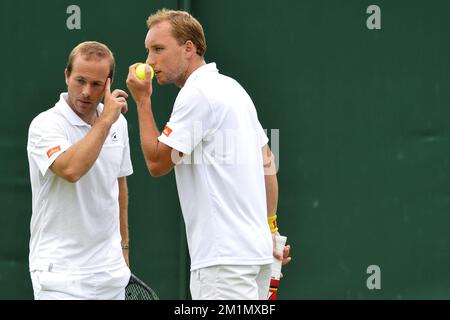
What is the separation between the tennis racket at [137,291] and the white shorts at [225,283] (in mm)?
726

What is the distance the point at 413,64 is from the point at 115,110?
242 cm

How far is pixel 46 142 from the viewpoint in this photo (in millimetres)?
4512

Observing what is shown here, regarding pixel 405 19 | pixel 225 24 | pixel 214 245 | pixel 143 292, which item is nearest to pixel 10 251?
pixel 143 292

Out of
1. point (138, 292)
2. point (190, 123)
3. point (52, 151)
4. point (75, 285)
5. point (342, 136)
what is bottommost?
point (138, 292)

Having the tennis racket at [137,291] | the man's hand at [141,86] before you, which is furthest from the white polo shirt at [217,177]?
the tennis racket at [137,291]

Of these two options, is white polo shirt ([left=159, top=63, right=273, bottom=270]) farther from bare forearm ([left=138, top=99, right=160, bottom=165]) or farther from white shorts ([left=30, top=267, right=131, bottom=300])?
white shorts ([left=30, top=267, right=131, bottom=300])

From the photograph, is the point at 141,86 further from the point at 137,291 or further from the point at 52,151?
the point at 137,291

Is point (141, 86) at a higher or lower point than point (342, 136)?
higher

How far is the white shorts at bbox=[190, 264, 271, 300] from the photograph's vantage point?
4266 mm

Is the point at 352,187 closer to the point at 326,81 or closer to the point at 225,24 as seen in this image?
the point at 326,81

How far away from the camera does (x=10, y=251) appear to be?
20.2 ft

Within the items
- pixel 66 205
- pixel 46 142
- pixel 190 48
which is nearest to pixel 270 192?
pixel 190 48

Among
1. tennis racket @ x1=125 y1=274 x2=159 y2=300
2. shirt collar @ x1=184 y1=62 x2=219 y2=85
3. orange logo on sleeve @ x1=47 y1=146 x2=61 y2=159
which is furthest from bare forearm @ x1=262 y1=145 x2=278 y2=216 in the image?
orange logo on sleeve @ x1=47 y1=146 x2=61 y2=159

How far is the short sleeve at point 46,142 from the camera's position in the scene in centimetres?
448
